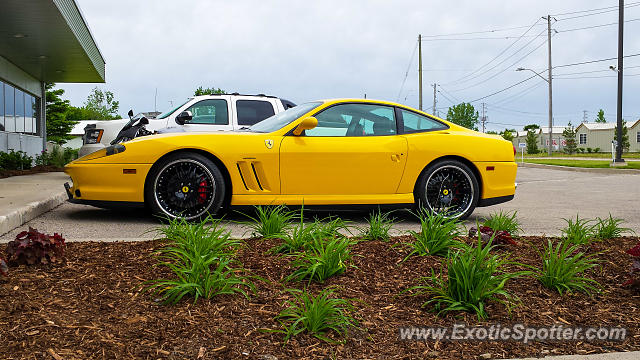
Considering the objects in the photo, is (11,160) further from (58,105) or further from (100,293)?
(58,105)

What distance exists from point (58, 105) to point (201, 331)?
51.3m

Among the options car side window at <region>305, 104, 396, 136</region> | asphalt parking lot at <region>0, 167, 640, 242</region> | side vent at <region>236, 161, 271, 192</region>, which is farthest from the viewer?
car side window at <region>305, 104, 396, 136</region>

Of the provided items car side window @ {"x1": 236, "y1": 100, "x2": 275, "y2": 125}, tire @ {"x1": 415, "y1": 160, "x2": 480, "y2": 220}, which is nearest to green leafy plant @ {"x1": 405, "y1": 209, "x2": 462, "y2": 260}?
tire @ {"x1": 415, "y1": 160, "x2": 480, "y2": 220}

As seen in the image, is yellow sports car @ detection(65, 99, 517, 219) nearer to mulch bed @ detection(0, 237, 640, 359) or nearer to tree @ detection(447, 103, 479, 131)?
mulch bed @ detection(0, 237, 640, 359)

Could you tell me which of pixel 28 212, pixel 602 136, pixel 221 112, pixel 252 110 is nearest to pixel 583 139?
pixel 602 136

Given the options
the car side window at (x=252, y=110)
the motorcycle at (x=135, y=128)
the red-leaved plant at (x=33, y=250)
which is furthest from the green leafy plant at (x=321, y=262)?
the car side window at (x=252, y=110)

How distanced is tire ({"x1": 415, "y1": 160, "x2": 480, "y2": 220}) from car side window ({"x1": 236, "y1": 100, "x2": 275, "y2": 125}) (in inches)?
183

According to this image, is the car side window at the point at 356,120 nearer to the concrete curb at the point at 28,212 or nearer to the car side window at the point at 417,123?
the car side window at the point at 417,123

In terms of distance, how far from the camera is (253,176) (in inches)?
239

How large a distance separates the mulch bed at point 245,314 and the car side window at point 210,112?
6.41m

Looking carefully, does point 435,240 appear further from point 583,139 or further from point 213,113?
point 583,139

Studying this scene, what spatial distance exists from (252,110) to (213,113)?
2.35 feet

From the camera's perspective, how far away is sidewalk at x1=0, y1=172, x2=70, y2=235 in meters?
5.92

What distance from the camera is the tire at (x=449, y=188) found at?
6500mm
